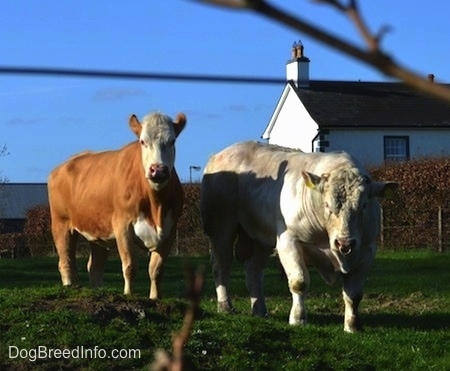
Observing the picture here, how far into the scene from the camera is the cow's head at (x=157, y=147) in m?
11.2

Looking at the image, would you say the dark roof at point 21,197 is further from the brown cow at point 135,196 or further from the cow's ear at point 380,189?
the cow's ear at point 380,189

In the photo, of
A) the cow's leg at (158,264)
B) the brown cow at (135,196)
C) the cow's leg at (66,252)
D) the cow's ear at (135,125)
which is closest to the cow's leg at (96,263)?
the cow's leg at (66,252)

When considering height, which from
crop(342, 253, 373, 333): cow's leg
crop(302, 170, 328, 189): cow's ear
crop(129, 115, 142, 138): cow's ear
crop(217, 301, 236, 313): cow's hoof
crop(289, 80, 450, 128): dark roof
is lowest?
crop(217, 301, 236, 313): cow's hoof

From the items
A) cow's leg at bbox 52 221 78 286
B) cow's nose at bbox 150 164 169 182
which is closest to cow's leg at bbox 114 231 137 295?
cow's nose at bbox 150 164 169 182

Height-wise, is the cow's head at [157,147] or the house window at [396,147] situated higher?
the house window at [396,147]

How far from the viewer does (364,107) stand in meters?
46.3

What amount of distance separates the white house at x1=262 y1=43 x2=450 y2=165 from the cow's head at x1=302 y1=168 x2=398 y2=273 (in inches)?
1329

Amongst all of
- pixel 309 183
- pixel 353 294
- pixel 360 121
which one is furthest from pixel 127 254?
pixel 360 121

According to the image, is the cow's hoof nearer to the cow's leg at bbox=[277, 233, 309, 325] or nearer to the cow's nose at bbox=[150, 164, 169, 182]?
the cow's leg at bbox=[277, 233, 309, 325]

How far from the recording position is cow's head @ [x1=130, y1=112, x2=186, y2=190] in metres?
11.2

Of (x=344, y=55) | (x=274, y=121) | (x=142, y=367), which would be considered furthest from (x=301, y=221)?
(x=274, y=121)

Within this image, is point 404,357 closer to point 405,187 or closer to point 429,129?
point 405,187

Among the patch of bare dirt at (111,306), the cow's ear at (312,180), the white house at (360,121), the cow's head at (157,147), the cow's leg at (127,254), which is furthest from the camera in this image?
the white house at (360,121)

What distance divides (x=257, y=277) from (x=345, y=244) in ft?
8.09
